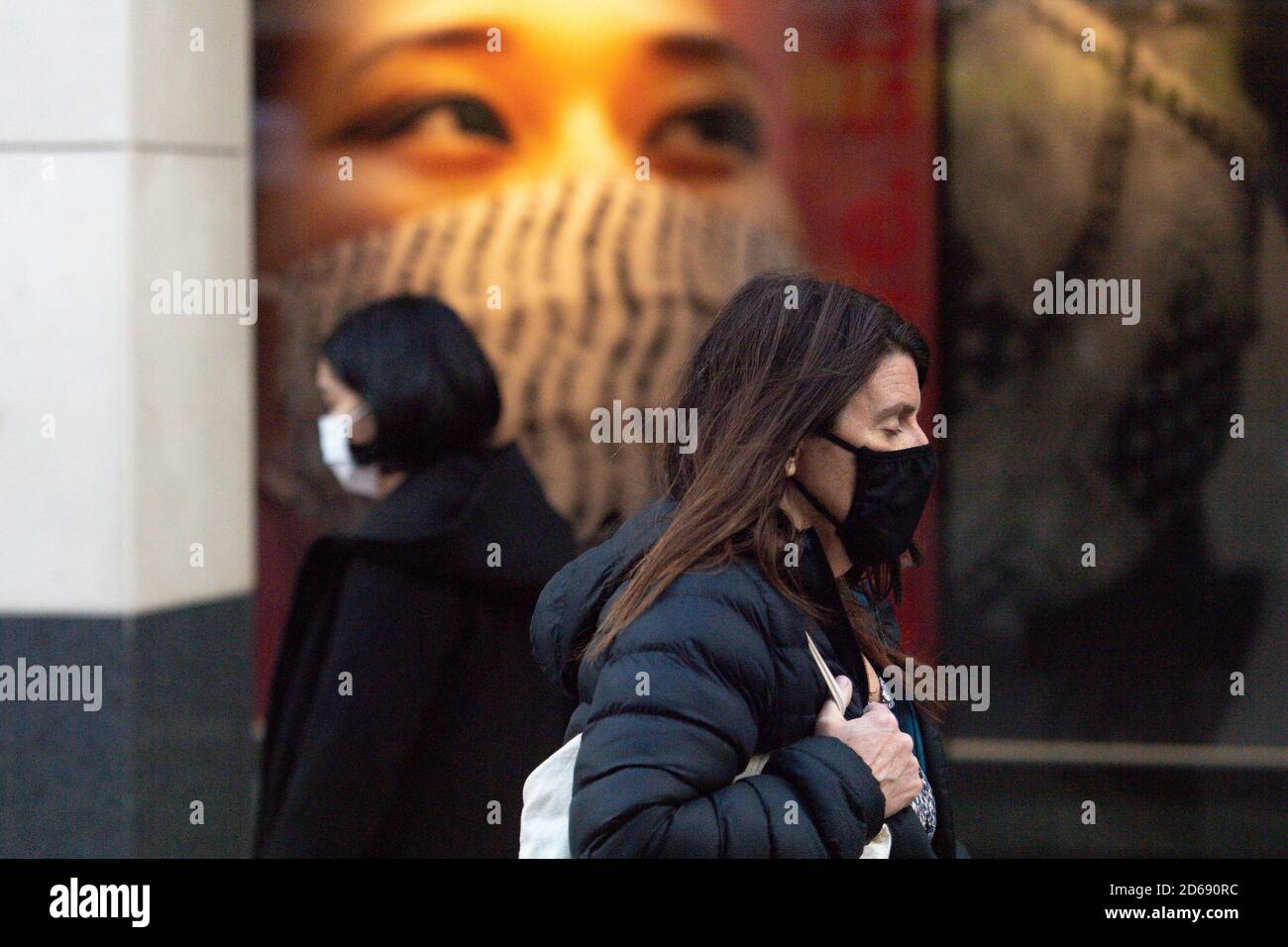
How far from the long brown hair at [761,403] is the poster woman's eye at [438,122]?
377cm

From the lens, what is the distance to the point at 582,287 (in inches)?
238

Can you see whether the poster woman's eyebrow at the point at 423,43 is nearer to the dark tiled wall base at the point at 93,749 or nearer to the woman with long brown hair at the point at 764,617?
the dark tiled wall base at the point at 93,749

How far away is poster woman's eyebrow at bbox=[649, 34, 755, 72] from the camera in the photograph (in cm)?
598

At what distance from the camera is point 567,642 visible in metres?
2.29

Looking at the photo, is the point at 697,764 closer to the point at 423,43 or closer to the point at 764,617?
the point at 764,617

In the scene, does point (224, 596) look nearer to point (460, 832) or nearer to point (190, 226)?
point (190, 226)

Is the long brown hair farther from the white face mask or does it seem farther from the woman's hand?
the white face mask

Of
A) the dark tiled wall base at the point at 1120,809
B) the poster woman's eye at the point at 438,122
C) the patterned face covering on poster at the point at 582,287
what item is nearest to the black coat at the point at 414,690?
the patterned face covering on poster at the point at 582,287

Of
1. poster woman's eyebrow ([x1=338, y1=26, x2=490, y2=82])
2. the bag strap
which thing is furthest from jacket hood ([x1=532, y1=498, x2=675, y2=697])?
poster woman's eyebrow ([x1=338, y1=26, x2=490, y2=82])

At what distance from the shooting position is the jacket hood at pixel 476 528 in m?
3.62

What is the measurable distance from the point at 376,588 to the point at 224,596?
180 centimetres

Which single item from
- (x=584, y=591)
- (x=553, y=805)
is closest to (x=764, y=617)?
(x=584, y=591)
